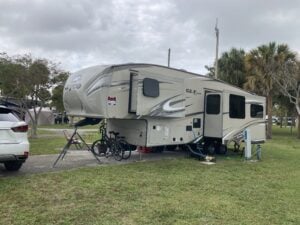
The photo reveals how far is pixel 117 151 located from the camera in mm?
11156

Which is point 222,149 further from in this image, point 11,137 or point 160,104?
point 11,137

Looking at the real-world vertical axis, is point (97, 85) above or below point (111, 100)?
above

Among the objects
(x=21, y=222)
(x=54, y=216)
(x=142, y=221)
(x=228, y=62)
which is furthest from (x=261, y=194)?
(x=228, y=62)

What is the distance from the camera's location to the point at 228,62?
29.5 metres

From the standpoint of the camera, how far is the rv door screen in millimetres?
10195

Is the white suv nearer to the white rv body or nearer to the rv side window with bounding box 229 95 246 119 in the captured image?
the white rv body

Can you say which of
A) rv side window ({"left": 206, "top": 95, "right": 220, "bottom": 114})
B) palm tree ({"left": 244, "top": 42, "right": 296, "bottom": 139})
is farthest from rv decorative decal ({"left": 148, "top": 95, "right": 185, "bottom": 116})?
palm tree ({"left": 244, "top": 42, "right": 296, "bottom": 139})

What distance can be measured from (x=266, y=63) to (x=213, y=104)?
14.8 metres

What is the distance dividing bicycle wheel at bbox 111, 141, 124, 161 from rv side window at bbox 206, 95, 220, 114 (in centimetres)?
344

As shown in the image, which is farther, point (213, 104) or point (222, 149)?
point (222, 149)

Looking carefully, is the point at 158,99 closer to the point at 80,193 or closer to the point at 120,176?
the point at 120,176

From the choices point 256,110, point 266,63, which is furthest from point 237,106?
point 266,63

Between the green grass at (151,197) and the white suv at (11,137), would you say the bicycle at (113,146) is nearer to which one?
the green grass at (151,197)

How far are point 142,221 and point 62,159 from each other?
248 inches
